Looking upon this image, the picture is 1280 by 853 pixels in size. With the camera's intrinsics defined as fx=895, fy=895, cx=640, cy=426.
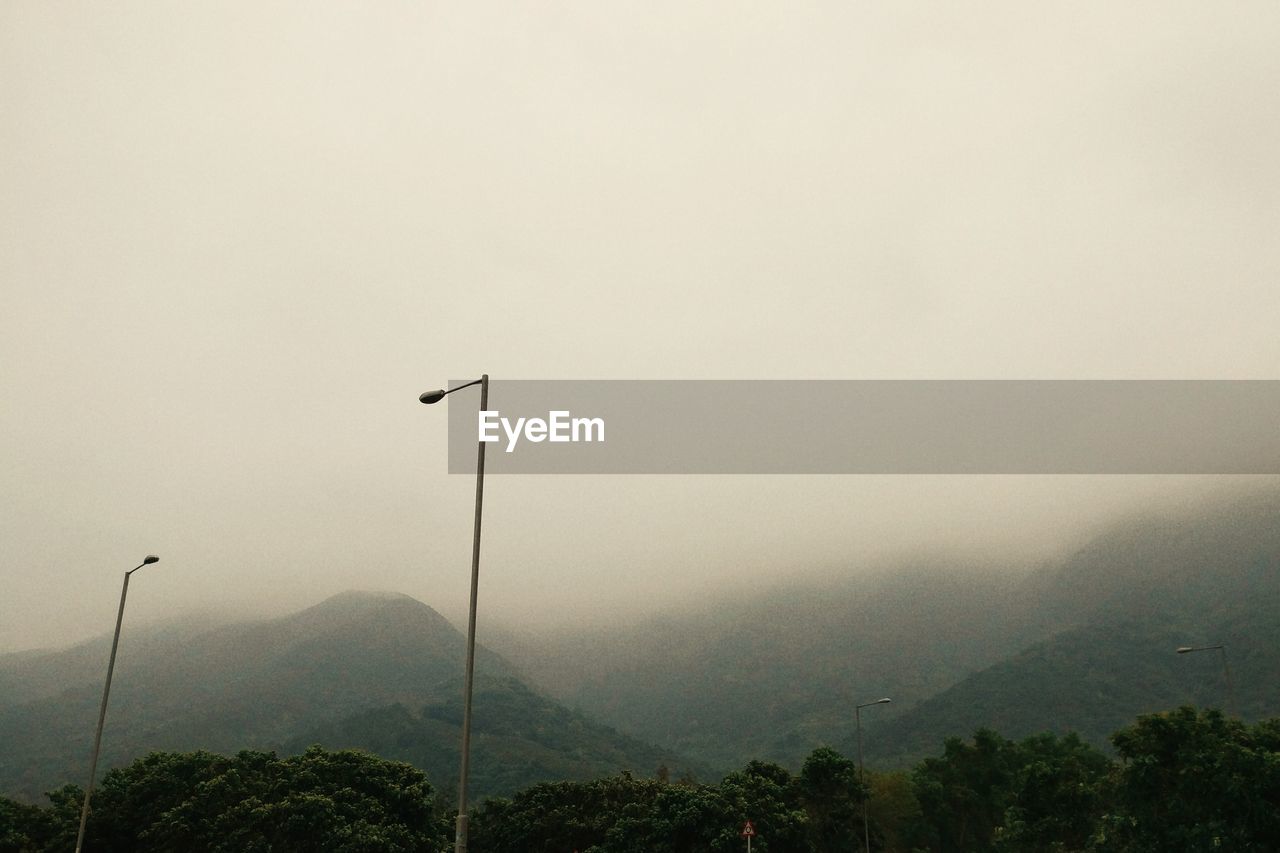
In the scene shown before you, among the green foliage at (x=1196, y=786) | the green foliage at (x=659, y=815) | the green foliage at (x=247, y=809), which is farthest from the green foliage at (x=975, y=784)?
the green foliage at (x=247, y=809)

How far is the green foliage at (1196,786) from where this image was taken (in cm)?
4381

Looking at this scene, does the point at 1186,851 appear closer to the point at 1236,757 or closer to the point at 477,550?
the point at 1236,757

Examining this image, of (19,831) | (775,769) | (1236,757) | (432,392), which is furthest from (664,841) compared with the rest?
(432,392)

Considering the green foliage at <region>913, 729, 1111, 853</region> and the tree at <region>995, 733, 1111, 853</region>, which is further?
the green foliage at <region>913, 729, 1111, 853</region>

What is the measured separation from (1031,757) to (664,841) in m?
48.1

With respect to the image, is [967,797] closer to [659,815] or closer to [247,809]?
[659,815]

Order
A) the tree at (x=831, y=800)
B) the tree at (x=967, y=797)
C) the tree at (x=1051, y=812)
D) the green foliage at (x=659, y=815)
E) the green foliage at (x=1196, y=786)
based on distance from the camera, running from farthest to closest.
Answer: the tree at (x=967, y=797)
the tree at (x=831, y=800)
the tree at (x=1051, y=812)
the green foliage at (x=659, y=815)
the green foliage at (x=1196, y=786)

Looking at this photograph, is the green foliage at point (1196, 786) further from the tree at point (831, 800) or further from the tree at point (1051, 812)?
the tree at point (831, 800)

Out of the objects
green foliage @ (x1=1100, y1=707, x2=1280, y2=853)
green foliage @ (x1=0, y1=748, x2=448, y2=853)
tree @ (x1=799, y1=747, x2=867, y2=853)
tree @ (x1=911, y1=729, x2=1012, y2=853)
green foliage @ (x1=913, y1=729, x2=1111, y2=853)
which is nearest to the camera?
green foliage @ (x1=1100, y1=707, x2=1280, y2=853)

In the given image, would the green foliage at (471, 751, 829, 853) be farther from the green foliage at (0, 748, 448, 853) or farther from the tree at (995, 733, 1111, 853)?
the tree at (995, 733, 1111, 853)

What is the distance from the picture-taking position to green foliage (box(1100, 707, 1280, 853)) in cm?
4381

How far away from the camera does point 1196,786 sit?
46719 mm

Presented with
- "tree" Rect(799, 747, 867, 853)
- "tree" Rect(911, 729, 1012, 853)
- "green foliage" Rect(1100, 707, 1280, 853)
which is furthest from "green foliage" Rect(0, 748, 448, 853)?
"tree" Rect(911, 729, 1012, 853)

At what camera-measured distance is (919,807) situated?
89.6m
